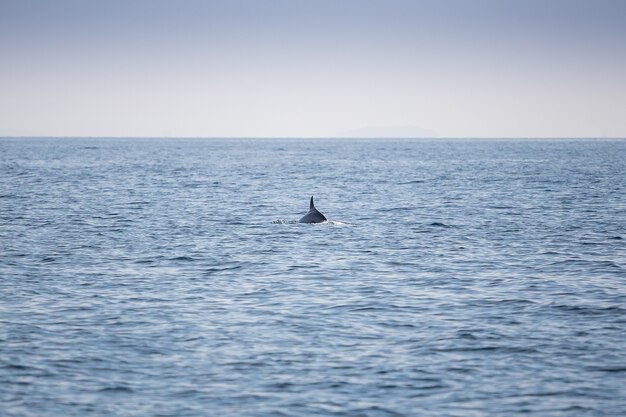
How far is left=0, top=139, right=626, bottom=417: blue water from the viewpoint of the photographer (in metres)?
13.1

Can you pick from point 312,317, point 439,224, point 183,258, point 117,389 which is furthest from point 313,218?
point 117,389

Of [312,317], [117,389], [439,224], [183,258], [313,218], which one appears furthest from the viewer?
[313,218]

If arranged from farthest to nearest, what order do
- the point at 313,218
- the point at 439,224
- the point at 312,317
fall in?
the point at 313,218 < the point at 439,224 < the point at 312,317

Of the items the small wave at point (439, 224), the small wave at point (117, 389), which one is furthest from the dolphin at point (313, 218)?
the small wave at point (117, 389)

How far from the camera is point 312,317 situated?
18.1m

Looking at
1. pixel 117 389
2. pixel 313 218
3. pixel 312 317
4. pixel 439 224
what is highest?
pixel 313 218

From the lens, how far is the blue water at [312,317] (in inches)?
515

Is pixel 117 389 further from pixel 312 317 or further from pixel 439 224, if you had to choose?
pixel 439 224

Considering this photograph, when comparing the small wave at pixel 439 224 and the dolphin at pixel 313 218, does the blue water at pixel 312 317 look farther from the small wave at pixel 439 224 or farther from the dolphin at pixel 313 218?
the dolphin at pixel 313 218

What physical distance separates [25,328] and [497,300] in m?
10.4

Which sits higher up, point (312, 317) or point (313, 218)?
point (313, 218)

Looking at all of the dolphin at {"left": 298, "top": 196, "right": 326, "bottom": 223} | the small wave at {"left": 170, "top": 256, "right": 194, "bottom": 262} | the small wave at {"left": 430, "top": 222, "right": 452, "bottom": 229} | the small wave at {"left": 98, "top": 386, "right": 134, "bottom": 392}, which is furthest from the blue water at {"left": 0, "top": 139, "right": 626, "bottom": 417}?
the dolphin at {"left": 298, "top": 196, "right": 326, "bottom": 223}

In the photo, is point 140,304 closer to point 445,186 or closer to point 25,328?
point 25,328

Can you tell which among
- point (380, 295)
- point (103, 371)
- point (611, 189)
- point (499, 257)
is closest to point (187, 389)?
point (103, 371)
